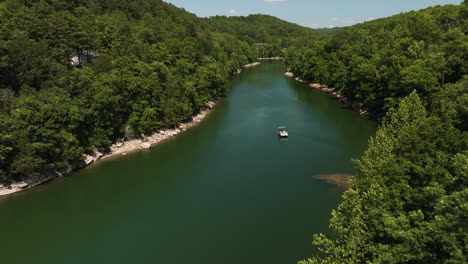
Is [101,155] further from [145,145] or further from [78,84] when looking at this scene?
[78,84]

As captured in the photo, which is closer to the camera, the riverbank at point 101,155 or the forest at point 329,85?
the forest at point 329,85

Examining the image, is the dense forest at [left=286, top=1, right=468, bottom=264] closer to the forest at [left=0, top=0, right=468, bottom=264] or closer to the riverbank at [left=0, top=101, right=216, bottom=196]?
the forest at [left=0, top=0, right=468, bottom=264]

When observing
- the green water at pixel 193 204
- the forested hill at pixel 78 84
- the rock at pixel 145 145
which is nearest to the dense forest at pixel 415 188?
the green water at pixel 193 204

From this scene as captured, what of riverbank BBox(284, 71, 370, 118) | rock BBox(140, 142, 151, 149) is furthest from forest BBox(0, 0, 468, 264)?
rock BBox(140, 142, 151, 149)

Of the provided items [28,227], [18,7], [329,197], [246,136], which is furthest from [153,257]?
[18,7]

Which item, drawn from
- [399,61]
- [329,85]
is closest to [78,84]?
[399,61]

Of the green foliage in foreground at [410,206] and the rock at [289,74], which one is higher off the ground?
the rock at [289,74]

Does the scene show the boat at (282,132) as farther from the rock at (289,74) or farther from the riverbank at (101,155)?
the rock at (289,74)
